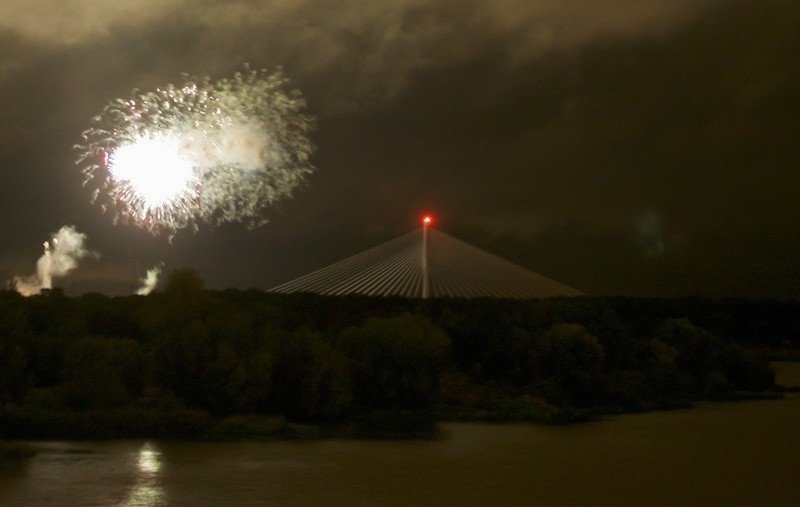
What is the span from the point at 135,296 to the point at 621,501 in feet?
49.9

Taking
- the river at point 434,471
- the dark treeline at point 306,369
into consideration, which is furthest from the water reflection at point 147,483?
the dark treeline at point 306,369

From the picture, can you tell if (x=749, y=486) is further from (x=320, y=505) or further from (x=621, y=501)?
Answer: (x=320, y=505)

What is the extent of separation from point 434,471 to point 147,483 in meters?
3.27

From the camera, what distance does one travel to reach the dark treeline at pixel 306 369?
15.9m

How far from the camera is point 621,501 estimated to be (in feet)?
38.9

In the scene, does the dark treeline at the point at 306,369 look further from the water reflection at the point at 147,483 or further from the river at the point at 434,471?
the water reflection at the point at 147,483

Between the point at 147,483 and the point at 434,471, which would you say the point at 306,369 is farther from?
the point at 147,483

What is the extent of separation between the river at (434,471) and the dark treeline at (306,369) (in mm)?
1050

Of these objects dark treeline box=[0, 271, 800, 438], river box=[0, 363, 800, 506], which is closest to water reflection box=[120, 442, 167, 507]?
river box=[0, 363, 800, 506]

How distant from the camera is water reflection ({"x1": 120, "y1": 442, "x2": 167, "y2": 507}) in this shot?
36.0ft

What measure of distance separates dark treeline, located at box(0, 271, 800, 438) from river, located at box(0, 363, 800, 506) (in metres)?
1.05

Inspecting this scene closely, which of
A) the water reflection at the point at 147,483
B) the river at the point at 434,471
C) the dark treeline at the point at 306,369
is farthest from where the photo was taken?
the dark treeline at the point at 306,369

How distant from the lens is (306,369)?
54.9 feet

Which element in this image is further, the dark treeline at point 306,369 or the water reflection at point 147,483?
the dark treeline at point 306,369
